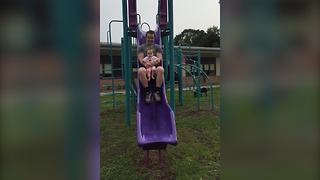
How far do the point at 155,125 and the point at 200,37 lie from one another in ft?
145

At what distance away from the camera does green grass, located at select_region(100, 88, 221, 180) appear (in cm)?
420

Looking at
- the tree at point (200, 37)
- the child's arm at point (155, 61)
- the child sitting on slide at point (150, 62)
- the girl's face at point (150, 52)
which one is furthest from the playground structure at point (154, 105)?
the tree at point (200, 37)

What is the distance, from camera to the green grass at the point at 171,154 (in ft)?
13.8

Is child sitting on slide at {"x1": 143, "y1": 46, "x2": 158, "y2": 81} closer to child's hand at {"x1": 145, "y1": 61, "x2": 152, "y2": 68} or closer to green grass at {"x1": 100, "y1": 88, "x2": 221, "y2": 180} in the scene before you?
child's hand at {"x1": 145, "y1": 61, "x2": 152, "y2": 68}

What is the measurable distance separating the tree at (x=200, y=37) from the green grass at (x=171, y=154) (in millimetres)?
35286

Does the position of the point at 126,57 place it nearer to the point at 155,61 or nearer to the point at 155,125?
the point at 155,61

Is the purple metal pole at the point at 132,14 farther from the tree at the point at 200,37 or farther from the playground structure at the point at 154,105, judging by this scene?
the tree at the point at 200,37

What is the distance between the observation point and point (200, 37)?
160 feet
